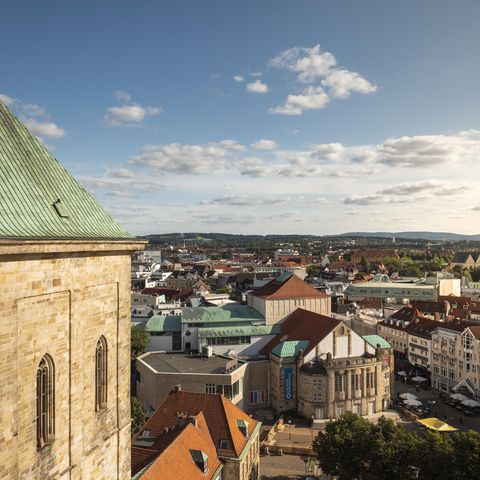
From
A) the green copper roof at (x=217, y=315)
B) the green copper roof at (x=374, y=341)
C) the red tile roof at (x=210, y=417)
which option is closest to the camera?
the red tile roof at (x=210, y=417)

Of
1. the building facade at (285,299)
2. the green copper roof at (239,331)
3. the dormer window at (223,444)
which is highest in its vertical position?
the building facade at (285,299)

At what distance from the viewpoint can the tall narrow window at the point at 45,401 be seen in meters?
14.4

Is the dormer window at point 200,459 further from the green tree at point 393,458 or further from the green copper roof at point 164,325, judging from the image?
the green copper roof at point 164,325

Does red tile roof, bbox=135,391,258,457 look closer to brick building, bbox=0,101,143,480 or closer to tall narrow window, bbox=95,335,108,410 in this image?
brick building, bbox=0,101,143,480

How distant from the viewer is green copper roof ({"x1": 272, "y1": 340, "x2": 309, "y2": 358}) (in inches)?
2368

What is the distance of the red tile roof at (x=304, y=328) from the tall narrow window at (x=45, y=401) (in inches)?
1878

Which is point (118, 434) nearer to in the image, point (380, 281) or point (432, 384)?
point (432, 384)

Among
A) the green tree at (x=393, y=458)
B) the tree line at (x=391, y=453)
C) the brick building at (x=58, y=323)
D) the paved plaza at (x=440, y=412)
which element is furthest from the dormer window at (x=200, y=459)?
the paved plaza at (x=440, y=412)

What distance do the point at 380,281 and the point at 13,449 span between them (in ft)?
462

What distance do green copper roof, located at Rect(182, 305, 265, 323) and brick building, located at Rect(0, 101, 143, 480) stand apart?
4968 centimetres

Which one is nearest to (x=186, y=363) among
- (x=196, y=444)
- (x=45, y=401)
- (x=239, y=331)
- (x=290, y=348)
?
(x=239, y=331)

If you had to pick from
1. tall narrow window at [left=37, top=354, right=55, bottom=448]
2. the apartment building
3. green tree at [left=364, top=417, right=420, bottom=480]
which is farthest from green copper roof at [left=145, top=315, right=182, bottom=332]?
tall narrow window at [left=37, top=354, right=55, bottom=448]

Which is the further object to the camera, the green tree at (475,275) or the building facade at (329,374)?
the green tree at (475,275)

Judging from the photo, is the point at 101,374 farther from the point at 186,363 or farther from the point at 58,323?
the point at 186,363
